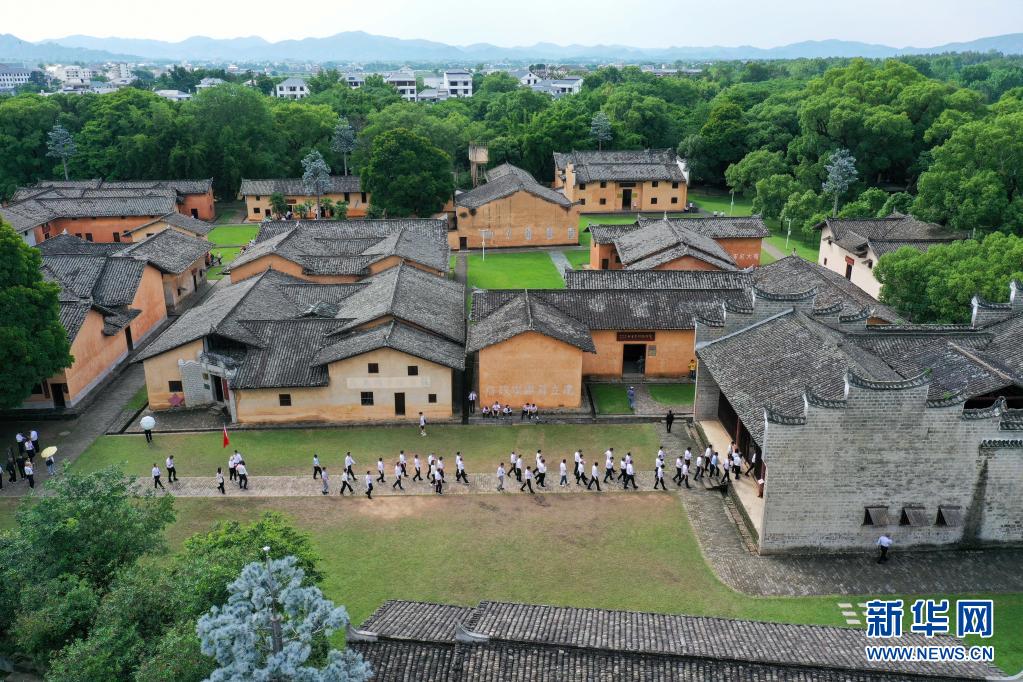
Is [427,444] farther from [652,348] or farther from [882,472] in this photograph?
[882,472]

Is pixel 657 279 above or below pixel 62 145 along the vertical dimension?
below

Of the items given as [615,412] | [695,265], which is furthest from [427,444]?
[695,265]

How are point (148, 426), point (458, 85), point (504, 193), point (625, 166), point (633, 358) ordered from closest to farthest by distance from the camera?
point (148, 426) → point (633, 358) → point (504, 193) → point (625, 166) → point (458, 85)

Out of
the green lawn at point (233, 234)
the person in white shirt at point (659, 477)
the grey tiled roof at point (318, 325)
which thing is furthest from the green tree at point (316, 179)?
the person in white shirt at point (659, 477)

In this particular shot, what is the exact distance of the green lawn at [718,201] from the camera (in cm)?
6931

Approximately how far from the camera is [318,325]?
31.1 metres


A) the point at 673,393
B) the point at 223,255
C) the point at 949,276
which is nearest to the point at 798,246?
the point at 949,276

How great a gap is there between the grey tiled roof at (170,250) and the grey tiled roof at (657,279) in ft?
70.3

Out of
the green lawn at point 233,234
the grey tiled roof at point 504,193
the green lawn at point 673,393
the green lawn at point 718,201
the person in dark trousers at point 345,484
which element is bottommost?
the green lawn at point 673,393

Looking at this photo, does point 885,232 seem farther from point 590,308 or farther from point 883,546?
point 883,546

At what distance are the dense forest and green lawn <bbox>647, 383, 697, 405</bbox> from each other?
21.5 m

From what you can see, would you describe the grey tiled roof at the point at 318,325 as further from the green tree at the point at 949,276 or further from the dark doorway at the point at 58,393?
the green tree at the point at 949,276

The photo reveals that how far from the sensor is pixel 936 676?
42.4ft

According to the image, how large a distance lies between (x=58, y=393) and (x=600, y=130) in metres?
62.0
